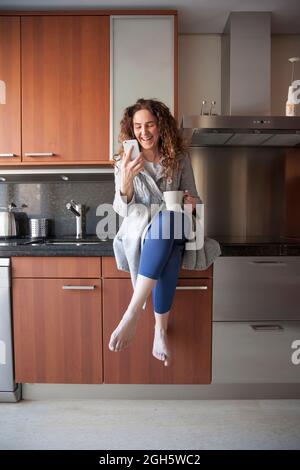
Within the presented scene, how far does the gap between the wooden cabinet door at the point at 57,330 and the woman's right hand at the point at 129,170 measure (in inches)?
18.0

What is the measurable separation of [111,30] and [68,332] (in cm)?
157

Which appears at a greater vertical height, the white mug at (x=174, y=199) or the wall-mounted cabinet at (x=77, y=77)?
the wall-mounted cabinet at (x=77, y=77)

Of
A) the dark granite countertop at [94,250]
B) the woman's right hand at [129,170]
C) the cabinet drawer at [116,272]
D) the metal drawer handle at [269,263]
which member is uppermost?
the woman's right hand at [129,170]

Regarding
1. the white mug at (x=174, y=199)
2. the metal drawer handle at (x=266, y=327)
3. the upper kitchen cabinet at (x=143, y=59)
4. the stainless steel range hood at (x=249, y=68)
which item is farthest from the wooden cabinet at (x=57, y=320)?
the stainless steel range hood at (x=249, y=68)

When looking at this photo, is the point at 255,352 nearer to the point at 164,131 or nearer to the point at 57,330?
the point at 57,330

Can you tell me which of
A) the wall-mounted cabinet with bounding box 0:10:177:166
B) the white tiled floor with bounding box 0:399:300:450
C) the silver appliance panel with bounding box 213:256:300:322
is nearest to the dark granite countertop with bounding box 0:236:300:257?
the silver appliance panel with bounding box 213:256:300:322

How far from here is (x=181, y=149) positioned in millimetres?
1399

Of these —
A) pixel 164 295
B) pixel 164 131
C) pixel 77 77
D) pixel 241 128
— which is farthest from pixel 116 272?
pixel 77 77

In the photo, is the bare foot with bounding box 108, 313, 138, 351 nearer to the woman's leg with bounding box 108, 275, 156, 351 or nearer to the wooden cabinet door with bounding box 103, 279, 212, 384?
the woman's leg with bounding box 108, 275, 156, 351

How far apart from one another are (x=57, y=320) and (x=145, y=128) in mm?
982

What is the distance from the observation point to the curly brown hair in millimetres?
1350

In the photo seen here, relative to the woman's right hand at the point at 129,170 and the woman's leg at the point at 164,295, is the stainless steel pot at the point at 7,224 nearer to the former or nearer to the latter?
the woman's right hand at the point at 129,170

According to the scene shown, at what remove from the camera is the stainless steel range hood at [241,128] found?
4.83ft

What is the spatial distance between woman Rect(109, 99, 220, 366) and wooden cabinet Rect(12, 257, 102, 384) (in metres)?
0.25
